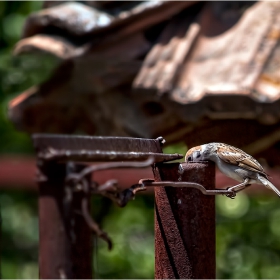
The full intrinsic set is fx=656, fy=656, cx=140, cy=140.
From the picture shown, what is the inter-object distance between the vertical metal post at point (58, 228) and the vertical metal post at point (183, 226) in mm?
160

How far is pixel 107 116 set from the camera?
3033 millimetres

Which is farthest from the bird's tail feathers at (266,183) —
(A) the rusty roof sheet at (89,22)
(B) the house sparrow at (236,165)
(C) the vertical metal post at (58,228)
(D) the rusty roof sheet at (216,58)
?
(A) the rusty roof sheet at (89,22)

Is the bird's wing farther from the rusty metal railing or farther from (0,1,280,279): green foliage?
(0,1,280,279): green foliage

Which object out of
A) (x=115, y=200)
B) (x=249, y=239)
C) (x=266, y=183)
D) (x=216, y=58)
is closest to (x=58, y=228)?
(x=115, y=200)

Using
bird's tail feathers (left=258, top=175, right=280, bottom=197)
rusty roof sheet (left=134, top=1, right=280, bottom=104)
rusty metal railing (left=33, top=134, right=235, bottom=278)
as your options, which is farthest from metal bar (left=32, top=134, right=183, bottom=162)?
rusty roof sheet (left=134, top=1, right=280, bottom=104)

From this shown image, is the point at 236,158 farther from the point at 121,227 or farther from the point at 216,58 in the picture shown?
the point at 121,227

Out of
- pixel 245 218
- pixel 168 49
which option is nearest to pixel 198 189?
pixel 168 49

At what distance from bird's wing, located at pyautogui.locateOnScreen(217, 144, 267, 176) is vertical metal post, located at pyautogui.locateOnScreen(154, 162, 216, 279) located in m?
0.50

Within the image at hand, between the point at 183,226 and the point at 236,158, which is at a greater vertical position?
the point at 236,158

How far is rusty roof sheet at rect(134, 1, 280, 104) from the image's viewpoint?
231 cm

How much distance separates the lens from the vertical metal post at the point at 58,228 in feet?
3.52

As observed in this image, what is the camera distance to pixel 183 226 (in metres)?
1.30

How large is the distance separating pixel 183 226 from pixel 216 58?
4.34ft

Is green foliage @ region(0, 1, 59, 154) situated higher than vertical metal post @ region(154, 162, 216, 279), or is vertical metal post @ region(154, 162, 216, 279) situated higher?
green foliage @ region(0, 1, 59, 154)
